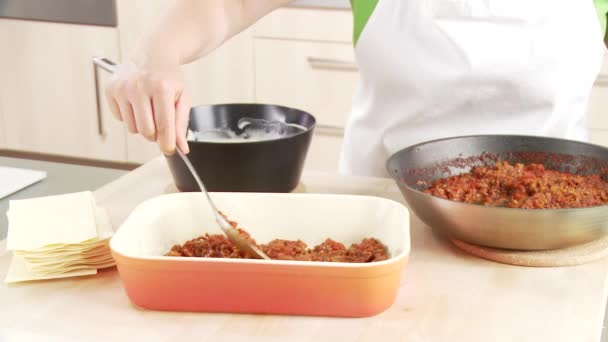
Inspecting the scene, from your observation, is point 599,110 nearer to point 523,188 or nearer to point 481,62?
point 481,62

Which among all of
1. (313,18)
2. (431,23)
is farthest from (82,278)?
(313,18)

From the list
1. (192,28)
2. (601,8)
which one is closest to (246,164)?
(192,28)

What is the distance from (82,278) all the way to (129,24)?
1839 millimetres

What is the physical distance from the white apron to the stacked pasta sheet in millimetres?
570

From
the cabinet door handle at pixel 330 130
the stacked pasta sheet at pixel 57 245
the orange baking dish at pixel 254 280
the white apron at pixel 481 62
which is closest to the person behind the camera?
the orange baking dish at pixel 254 280

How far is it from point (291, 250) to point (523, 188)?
325mm

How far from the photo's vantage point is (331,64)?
2.40 m

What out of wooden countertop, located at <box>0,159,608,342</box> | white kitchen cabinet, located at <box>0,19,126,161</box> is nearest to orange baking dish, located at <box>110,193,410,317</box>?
wooden countertop, located at <box>0,159,608,342</box>

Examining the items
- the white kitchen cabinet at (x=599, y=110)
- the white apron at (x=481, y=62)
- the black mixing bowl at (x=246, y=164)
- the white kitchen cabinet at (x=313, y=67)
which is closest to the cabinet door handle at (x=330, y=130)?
the white kitchen cabinet at (x=313, y=67)

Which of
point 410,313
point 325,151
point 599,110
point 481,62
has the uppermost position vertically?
point 481,62

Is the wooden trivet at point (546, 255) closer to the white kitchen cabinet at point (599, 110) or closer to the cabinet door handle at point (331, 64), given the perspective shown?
the white kitchen cabinet at point (599, 110)

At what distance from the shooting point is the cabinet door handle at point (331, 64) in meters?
2.38

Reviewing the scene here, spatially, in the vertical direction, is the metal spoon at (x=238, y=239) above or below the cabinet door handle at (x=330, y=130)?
above

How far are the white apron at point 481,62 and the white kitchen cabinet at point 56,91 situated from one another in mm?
1580
